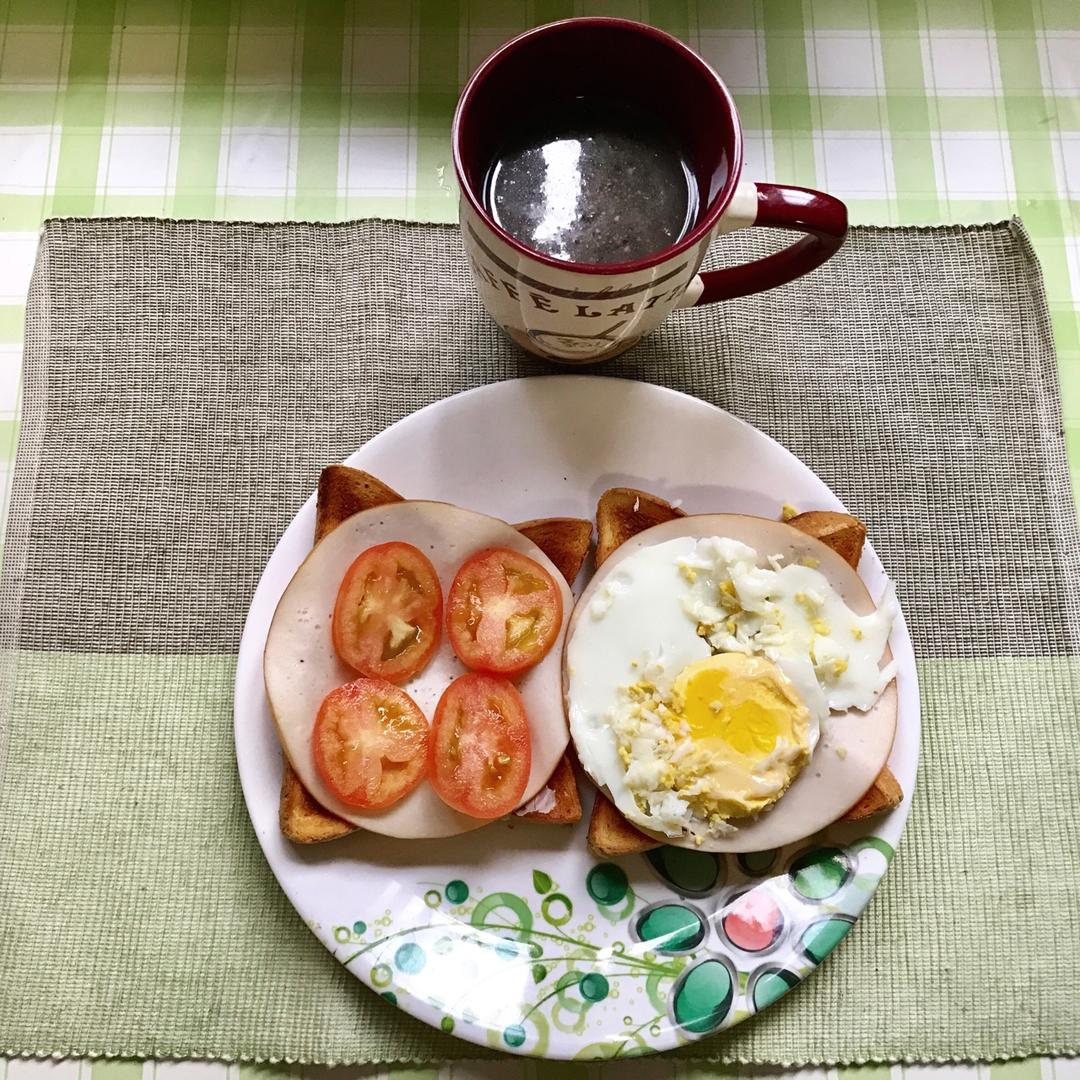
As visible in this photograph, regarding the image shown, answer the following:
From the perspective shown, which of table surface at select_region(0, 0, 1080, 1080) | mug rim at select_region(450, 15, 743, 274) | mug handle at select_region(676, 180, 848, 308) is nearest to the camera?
mug rim at select_region(450, 15, 743, 274)

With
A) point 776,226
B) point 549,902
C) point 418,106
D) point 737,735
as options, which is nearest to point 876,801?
point 737,735

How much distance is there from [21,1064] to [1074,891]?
2016mm

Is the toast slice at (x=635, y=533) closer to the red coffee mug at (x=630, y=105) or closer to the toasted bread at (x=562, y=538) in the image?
the toasted bread at (x=562, y=538)

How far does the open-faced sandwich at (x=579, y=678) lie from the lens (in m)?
1.65

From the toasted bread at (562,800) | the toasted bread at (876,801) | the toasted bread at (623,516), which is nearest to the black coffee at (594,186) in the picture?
the toasted bread at (623,516)

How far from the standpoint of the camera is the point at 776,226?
158 centimetres

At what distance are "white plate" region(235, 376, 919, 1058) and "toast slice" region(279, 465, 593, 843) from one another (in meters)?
0.04

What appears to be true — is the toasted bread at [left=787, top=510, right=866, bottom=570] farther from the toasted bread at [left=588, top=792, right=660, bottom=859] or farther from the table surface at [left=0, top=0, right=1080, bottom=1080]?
the table surface at [left=0, top=0, right=1080, bottom=1080]

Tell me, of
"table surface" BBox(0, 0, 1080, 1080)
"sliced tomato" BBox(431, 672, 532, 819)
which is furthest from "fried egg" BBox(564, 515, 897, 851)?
"table surface" BBox(0, 0, 1080, 1080)

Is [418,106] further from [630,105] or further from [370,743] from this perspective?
[370,743]

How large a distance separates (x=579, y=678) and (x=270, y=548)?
0.73 metres

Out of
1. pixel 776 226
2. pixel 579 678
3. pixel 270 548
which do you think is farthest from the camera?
pixel 270 548

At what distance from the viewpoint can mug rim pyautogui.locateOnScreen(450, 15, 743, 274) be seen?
143cm

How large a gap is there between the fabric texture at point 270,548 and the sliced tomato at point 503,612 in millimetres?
479
